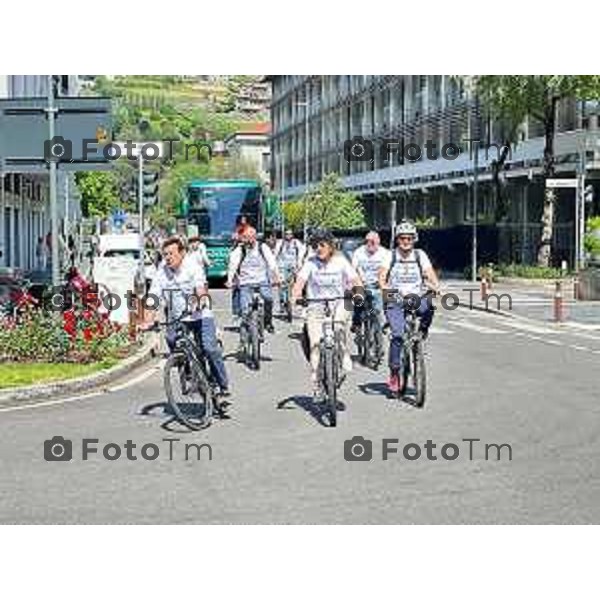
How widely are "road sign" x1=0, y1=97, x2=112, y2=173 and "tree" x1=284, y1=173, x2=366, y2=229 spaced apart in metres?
5.48

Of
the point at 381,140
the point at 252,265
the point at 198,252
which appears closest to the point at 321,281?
the point at 198,252

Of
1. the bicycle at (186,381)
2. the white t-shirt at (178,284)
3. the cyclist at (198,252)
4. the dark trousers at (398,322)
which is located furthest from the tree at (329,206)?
the white t-shirt at (178,284)

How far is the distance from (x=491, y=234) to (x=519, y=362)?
19.2 m

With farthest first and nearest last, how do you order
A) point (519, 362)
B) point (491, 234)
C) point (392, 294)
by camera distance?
point (491, 234) → point (519, 362) → point (392, 294)

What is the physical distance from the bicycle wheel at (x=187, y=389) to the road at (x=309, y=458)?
0.21 m

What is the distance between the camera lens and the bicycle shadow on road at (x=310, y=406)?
1052 cm

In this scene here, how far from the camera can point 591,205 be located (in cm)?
4094

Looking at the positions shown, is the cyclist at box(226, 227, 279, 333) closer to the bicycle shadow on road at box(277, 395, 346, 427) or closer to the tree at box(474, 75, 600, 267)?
the bicycle shadow on road at box(277, 395, 346, 427)

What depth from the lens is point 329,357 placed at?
10320mm

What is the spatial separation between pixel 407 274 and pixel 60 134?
4.21 m

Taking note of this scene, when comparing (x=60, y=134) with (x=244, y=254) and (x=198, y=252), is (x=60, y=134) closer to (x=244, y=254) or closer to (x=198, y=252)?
(x=244, y=254)

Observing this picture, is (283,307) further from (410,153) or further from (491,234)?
(491,234)
